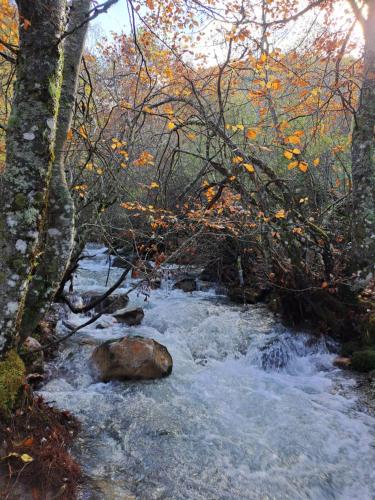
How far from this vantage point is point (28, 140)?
274 centimetres

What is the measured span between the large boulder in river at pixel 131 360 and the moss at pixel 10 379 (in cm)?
265

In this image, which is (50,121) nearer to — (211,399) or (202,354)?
(211,399)

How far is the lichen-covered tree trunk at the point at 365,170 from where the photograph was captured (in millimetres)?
6730

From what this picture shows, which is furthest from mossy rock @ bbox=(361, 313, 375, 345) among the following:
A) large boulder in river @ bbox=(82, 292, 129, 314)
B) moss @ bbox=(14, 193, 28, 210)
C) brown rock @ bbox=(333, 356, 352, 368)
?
moss @ bbox=(14, 193, 28, 210)

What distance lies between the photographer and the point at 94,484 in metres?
3.26

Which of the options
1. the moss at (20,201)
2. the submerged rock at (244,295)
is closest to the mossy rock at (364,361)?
the submerged rock at (244,295)

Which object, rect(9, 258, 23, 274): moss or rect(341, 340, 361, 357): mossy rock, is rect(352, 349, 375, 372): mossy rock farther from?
rect(9, 258, 23, 274): moss

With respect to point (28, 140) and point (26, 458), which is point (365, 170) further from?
point (26, 458)

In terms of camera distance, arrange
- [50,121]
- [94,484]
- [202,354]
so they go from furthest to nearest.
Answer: [202,354], [94,484], [50,121]

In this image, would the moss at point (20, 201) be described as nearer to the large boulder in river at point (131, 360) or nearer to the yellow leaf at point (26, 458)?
the yellow leaf at point (26, 458)

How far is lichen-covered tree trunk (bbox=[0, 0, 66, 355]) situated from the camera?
2721mm

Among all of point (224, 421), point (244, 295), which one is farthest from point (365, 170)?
point (224, 421)

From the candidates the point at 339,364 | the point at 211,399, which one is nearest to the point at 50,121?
the point at 211,399

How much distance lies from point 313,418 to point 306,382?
1.24 m
